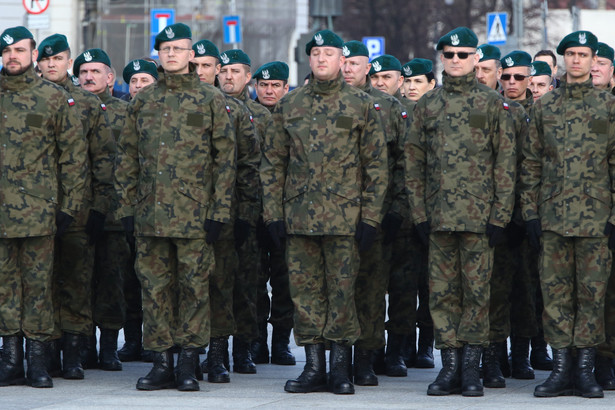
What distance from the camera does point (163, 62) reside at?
29.4 ft

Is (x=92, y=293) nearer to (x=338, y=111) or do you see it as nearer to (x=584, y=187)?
(x=338, y=111)

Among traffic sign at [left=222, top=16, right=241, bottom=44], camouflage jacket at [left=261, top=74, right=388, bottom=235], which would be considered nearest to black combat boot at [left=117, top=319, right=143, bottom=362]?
camouflage jacket at [left=261, top=74, right=388, bottom=235]

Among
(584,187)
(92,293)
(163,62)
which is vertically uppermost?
(163,62)

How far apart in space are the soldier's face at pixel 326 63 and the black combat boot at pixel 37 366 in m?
2.60

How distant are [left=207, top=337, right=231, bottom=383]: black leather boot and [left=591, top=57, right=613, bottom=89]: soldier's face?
3301 mm

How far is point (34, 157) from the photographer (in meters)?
8.93

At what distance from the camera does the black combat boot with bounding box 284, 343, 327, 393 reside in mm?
8742

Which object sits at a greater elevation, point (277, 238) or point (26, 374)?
point (277, 238)

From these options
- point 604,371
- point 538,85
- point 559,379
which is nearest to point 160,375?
point 559,379

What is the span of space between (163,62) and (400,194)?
198 centimetres

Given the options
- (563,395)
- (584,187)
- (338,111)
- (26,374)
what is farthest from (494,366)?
(26,374)

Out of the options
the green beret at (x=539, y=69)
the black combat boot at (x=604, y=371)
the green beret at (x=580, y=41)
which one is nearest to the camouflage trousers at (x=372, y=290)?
the black combat boot at (x=604, y=371)

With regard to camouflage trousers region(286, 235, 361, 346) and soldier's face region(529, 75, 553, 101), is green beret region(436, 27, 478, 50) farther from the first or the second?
soldier's face region(529, 75, 553, 101)

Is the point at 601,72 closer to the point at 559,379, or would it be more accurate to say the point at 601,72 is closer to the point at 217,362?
the point at 559,379
